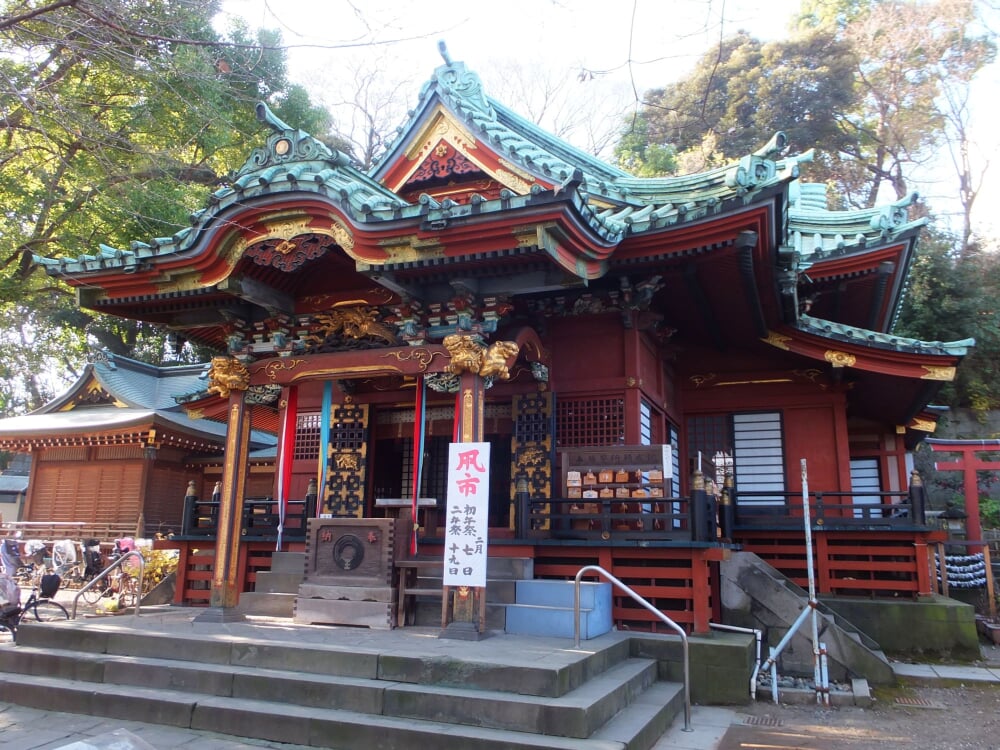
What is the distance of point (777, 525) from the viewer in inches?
416

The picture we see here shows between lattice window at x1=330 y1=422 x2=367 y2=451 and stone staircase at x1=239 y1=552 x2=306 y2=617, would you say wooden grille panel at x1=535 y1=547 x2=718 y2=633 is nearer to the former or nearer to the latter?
stone staircase at x1=239 y1=552 x2=306 y2=617

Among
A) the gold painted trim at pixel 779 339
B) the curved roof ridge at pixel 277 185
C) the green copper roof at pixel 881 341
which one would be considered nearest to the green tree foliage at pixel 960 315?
the green copper roof at pixel 881 341

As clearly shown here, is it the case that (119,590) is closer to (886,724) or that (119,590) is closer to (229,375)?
(229,375)

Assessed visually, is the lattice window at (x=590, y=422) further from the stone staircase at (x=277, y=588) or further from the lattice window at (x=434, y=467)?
the stone staircase at (x=277, y=588)

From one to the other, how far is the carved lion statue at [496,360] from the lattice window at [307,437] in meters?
5.78

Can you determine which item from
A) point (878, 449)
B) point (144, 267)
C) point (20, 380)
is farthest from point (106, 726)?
point (20, 380)

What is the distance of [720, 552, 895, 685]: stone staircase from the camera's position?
319 inches

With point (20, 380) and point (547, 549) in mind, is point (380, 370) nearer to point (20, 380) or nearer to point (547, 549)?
point (547, 549)

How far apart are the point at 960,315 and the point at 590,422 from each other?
18435 millimetres

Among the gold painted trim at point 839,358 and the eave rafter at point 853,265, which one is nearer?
the gold painted trim at point 839,358

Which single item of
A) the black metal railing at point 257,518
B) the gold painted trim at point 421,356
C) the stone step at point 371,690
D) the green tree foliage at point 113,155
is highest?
the green tree foliage at point 113,155

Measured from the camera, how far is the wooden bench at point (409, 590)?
24.2ft

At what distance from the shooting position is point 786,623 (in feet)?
27.3

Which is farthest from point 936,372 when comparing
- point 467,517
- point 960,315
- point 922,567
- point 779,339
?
point 960,315
